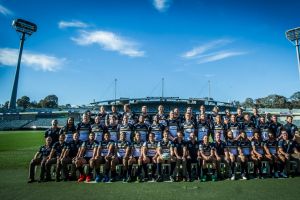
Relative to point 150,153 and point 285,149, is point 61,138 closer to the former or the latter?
point 150,153

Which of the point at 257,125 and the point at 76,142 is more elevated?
the point at 257,125

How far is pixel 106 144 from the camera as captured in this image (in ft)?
28.4

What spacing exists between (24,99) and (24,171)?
117m

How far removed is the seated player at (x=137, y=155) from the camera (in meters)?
8.02

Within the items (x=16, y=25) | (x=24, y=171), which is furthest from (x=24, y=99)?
(x=24, y=171)

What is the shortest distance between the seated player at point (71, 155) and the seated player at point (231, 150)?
4.93 m

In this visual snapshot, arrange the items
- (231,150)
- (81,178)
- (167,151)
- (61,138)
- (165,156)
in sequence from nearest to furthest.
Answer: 1. (81,178)
2. (165,156)
3. (167,151)
4. (231,150)
5. (61,138)

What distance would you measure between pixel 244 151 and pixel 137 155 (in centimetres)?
356

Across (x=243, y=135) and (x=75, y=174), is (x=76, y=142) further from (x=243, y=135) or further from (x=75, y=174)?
(x=243, y=135)

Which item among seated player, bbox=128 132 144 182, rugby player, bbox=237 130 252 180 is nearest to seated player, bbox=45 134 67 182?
seated player, bbox=128 132 144 182

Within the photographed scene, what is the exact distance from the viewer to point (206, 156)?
8117 millimetres

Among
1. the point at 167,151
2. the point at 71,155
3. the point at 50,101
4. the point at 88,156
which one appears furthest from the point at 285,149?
the point at 50,101

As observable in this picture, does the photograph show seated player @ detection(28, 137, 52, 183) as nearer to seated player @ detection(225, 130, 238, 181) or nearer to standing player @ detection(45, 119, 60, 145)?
standing player @ detection(45, 119, 60, 145)

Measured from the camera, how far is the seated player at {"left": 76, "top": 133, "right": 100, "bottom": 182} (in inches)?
315
